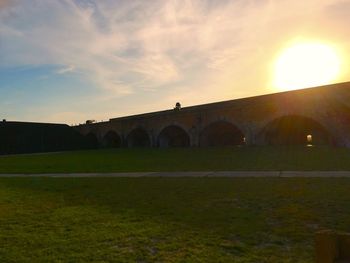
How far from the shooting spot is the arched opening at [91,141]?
193 feet

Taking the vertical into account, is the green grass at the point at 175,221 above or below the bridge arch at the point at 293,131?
below

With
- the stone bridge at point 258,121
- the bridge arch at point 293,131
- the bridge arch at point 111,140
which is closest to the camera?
the stone bridge at point 258,121

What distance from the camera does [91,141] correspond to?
196 ft

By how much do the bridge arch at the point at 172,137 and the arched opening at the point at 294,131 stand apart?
40.6ft

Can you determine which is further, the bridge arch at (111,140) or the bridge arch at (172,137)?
the bridge arch at (111,140)

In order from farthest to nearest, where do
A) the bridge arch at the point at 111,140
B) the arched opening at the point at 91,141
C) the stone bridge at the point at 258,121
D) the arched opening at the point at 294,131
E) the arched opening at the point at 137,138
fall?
1. the bridge arch at the point at 111,140
2. the arched opening at the point at 91,141
3. the arched opening at the point at 137,138
4. the arched opening at the point at 294,131
5. the stone bridge at the point at 258,121

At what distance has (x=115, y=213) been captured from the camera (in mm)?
8047

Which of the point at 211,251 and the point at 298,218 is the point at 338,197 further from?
the point at 211,251

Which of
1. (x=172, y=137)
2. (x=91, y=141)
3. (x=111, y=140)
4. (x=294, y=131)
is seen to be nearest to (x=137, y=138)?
(x=111, y=140)

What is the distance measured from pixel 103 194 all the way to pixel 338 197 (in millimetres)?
5460

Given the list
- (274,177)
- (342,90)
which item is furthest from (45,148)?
(274,177)

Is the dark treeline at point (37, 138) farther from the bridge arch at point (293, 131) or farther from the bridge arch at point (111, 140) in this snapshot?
the bridge arch at point (293, 131)

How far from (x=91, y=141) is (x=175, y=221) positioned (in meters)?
53.9

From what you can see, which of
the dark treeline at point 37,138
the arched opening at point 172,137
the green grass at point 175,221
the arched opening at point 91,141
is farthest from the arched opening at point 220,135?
the green grass at point 175,221
